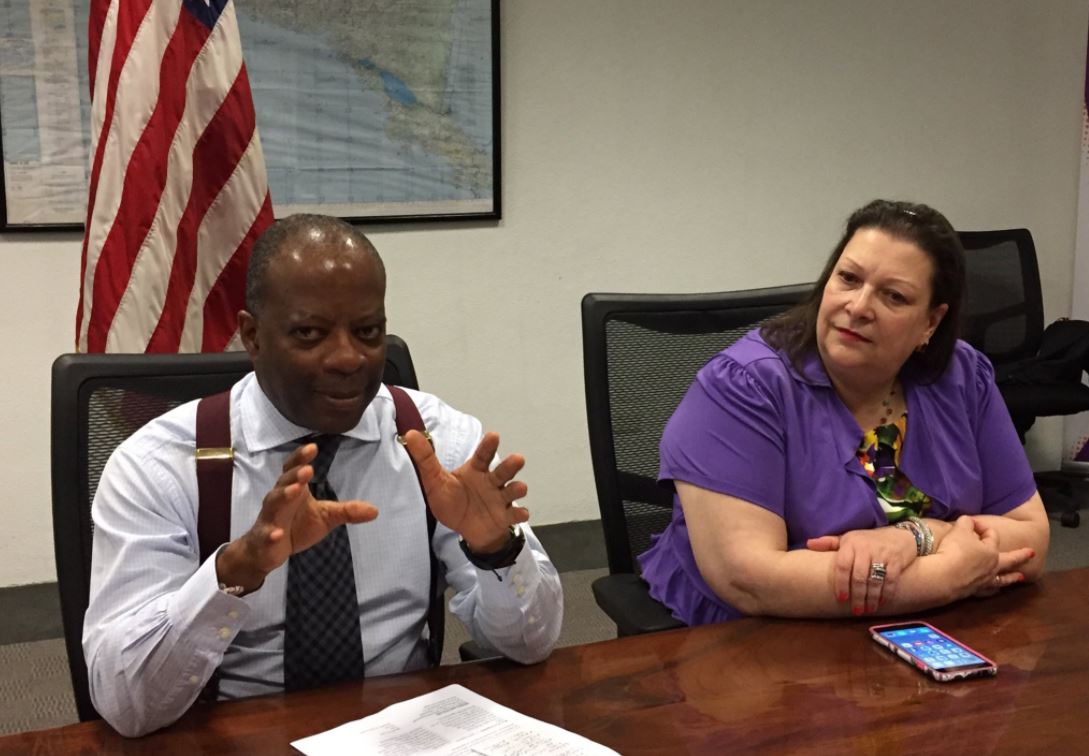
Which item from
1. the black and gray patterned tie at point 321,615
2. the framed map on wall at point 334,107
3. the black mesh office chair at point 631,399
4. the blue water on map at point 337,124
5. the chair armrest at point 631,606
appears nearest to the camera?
the black and gray patterned tie at point 321,615

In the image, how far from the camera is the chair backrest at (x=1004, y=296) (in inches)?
166

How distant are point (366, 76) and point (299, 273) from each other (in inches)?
95.8

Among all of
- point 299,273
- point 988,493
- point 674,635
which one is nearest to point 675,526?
point 674,635

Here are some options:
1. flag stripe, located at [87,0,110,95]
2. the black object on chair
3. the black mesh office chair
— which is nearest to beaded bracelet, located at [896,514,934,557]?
the black mesh office chair

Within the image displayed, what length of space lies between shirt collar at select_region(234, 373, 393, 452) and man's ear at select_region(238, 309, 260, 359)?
62 mm

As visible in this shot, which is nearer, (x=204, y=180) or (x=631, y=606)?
(x=631, y=606)

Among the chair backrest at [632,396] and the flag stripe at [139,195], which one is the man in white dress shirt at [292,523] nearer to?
the chair backrest at [632,396]

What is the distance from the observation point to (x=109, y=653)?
1.21 metres

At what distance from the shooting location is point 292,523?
1184 millimetres

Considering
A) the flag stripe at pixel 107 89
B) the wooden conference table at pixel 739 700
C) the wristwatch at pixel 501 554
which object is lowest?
the wooden conference table at pixel 739 700

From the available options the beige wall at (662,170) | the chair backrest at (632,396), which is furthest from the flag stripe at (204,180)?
the beige wall at (662,170)

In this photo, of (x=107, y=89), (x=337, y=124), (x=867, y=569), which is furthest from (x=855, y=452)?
(x=337, y=124)

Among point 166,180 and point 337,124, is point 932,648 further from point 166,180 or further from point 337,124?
point 337,124

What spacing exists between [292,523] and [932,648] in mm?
824
